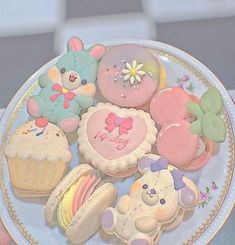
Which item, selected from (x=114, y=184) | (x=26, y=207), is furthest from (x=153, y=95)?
(x=26, y=207)

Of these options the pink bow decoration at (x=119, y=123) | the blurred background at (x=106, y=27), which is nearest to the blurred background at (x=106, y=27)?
the blurred background at (x=106, y=27)

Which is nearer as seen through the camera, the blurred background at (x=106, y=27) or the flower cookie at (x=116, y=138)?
the flower cookie at (x=116, y=138)

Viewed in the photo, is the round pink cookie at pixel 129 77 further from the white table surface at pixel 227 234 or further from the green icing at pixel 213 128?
the white table surface at pixel 227 234

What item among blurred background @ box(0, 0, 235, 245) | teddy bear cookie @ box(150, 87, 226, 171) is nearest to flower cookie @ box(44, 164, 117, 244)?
teddy bear cookie @ box(150, 87, 226, 171)

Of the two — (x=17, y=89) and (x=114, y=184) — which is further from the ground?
(x=17, y=89)

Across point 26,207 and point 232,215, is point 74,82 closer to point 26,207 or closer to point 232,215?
point 26,207

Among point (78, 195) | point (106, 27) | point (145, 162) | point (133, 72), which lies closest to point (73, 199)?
point (78, 195)

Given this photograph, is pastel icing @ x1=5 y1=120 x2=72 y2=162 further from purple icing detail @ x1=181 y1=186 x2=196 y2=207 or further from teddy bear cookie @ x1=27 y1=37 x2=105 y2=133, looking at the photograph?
purple icing detail @ x1=181 y1=186 x2=196 y2=207
